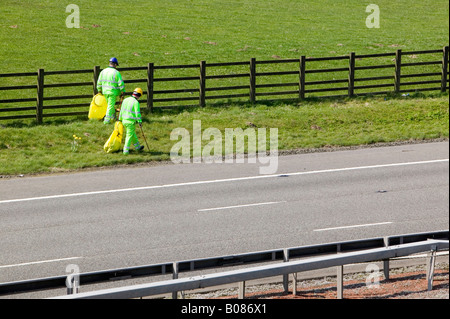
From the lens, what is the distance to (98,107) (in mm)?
23344

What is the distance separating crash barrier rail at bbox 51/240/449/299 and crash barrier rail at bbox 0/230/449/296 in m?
0.80

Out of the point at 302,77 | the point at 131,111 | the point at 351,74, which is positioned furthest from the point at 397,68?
the point at 131,111

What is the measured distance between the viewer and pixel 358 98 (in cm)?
2700

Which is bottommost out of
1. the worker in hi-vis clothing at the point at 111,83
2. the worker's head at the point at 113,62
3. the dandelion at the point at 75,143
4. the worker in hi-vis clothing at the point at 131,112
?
the dandelion at the point at 75,143

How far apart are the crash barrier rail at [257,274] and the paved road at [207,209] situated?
3.88 m

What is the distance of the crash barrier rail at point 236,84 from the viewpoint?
78.1 ft

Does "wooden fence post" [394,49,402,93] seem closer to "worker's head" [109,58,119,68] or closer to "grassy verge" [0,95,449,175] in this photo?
"grassy verge" [0,95,449,175]

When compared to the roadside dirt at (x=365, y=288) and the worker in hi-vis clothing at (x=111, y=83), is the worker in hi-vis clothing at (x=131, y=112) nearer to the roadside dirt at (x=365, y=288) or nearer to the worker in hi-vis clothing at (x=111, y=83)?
the worker in hi-vis clothing at (x=111, y=83)

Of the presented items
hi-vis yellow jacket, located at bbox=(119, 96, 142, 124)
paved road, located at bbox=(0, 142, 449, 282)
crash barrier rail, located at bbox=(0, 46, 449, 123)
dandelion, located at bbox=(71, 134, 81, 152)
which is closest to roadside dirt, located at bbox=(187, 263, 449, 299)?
paved road, located at bbox=(0, 142, 449, 282)

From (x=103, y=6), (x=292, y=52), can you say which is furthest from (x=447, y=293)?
(x=103, y=6)

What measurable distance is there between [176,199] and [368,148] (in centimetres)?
726

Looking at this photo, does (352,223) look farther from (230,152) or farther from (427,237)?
(230,152)

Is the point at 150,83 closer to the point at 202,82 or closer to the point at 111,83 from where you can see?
the point at 202,82

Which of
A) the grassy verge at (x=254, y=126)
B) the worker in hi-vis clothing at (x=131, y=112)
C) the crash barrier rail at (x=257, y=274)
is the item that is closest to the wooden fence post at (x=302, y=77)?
the grassy verge at (x=254, y=126)
